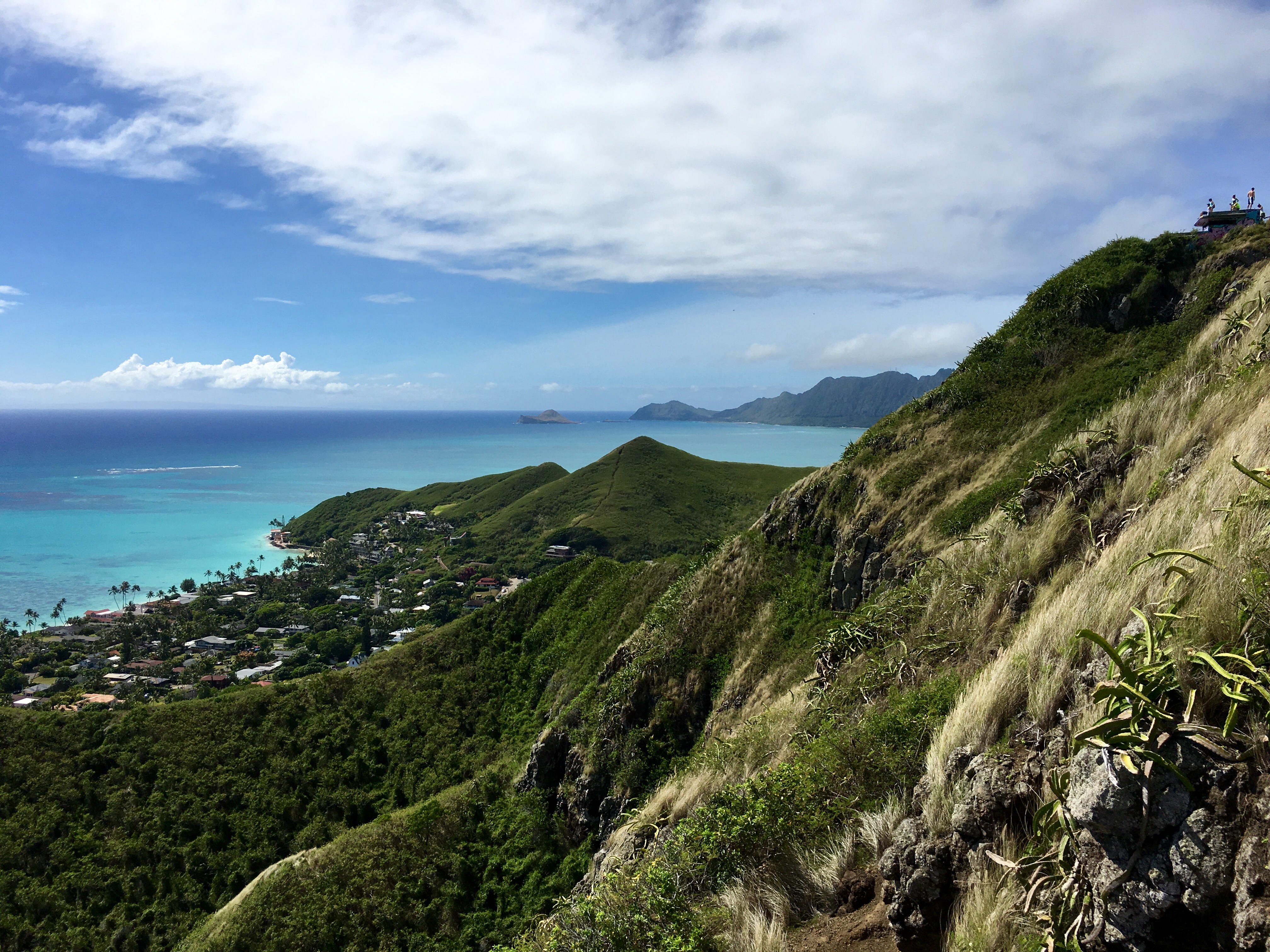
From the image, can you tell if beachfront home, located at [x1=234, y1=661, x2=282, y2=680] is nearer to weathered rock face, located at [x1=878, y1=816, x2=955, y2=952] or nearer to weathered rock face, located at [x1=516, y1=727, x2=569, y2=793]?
weathered rock face, located at [x1=516, y1=727, x2=569, y2=793]

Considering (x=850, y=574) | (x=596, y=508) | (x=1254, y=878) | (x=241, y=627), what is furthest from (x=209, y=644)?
(x=1254, y=878)

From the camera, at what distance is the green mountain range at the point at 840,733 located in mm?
3018

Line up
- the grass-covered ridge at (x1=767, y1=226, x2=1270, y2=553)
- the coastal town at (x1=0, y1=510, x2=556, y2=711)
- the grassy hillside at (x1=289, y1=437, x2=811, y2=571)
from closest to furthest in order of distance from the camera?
the grass-covered ridge at (x1=767, y1=226, x2=1270, y2=553) → the coastal town at (x1=0, y1=510, x2=556, y2=711) → the grassy hillside at (x1=289, y1=437, x2=811, y2=571)

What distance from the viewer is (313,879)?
69.3 feet

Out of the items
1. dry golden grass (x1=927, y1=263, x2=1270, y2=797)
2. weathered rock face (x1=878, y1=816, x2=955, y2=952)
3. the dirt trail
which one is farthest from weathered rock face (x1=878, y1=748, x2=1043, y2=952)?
dry golden grass (x1=927, y1=263, x2=1270, y2=797)

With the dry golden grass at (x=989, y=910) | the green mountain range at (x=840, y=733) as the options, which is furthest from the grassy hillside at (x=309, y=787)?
the dry golden grass at (x=989, y=910)

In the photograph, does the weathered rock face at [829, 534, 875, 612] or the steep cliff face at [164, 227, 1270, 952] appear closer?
the steep cliff face at [164, 227, 1270, 952]

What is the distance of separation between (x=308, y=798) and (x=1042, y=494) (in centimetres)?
3264

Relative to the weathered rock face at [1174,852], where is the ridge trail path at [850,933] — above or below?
below

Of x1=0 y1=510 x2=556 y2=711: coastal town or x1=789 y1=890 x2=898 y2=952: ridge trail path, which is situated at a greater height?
x1=789 y1=890 x2=898 y2=952: ridge trail path

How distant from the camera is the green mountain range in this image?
3018 mm

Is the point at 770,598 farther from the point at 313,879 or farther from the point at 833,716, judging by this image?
the point at 313,879

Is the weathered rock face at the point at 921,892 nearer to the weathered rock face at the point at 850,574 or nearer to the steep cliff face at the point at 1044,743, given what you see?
the steep cliff face at the point at 1044,743

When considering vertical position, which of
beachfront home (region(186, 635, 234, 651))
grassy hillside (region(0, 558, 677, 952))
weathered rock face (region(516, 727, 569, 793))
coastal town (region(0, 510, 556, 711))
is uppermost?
weathered rock face (region(516, 727, 569, 793))
